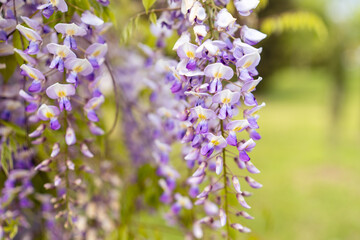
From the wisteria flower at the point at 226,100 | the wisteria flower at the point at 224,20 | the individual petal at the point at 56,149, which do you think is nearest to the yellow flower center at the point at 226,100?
the wisteria flower at the point at 226,100

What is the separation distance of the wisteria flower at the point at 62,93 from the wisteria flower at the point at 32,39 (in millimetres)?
67

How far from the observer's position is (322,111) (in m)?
10.9

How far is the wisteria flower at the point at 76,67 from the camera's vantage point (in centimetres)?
62

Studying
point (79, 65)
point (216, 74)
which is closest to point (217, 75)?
point (216, 74)

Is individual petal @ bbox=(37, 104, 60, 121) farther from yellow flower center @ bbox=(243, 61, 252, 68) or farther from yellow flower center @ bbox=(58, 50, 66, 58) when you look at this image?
yellow flower center @ bbox=(243, 61, 252, 68)

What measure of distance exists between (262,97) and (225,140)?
44.6 ft

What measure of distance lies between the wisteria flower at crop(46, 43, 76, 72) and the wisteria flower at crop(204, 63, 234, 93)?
0.71 ft

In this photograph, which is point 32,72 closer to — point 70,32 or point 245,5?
point 70,32

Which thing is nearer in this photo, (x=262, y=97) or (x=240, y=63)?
(x=240, y=63)

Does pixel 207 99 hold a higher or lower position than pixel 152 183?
higher

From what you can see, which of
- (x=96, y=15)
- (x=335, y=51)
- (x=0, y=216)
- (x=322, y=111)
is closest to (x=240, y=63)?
(x=96, y=15)

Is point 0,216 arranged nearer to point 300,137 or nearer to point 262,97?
point 300,137

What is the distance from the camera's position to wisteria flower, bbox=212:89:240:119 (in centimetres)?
58

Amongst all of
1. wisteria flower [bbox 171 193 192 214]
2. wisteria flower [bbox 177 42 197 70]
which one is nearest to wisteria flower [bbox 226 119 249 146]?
wisteria flower [bbox 177 42 197 70]
